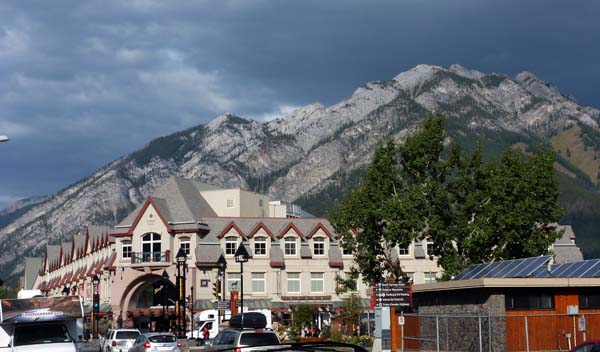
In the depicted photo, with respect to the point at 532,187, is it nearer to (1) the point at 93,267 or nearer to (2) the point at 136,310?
(2) the point at 136,310

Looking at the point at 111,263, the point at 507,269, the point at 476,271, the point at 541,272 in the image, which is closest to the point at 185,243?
the point at 111,263

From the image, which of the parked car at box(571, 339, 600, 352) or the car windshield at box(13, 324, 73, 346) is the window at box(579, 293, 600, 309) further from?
the car windshield at box(13, 324, 73, 346)

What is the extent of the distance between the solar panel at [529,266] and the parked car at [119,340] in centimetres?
2164

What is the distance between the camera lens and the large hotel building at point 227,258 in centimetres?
8738

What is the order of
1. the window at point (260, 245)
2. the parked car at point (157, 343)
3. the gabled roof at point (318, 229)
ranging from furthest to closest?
the gabled roof at point (318, 229) < the window at point (260, 245) < the parked car at point (157, 343)

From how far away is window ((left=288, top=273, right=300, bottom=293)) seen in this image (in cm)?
8800

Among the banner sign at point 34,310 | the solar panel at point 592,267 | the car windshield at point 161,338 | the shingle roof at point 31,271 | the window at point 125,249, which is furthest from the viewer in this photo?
the shingle roof at point 31,271

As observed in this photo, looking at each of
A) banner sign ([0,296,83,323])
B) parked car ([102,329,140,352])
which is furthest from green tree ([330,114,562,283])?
banner sign ([0,296,83,323])

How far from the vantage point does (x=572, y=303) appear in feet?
133

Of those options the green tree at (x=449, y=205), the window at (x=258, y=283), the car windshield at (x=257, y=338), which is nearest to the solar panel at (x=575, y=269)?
the green tree at (x=449, y=205)

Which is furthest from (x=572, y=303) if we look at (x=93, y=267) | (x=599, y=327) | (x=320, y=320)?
(x=93, y=267)

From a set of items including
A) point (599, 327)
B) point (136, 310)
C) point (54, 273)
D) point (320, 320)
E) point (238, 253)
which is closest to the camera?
point (599, 327)

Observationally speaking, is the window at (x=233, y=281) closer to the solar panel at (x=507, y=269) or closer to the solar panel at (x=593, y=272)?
the solar panel at (x=507, y=269)

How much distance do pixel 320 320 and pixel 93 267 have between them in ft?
108
